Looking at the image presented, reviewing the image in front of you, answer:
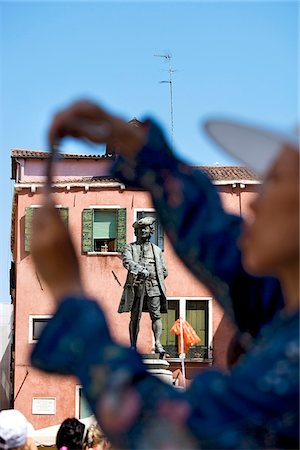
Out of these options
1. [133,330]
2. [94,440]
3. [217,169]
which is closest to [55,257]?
[94,440]

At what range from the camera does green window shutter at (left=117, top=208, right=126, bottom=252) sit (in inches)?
1028

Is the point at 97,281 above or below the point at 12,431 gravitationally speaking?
above

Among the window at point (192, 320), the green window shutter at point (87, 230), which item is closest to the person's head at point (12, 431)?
the window at point (192, 320)

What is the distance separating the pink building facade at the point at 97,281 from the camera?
83.4 ft

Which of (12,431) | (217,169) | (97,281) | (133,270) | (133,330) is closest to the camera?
(12,431)

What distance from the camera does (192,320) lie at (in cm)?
2575

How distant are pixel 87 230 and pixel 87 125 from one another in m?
24.8

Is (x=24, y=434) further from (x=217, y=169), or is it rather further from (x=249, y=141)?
(x=217, y=169)

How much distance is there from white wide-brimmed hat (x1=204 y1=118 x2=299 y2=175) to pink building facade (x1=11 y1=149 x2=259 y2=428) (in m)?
23.5

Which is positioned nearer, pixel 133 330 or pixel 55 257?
pixel 55 257

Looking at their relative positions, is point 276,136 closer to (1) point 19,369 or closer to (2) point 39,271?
(2) point 39,271

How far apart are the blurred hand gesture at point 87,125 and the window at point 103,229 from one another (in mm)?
24382

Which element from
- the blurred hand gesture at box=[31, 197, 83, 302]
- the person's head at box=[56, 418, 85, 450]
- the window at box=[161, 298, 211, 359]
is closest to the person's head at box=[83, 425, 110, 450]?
the person's head at box=[56, 418, 85, 450]

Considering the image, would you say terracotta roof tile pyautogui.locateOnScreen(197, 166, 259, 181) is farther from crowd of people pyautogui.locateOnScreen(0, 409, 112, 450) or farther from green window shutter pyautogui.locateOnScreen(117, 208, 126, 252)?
crowd of people pyautogui.locateOnScreen(0, 409, 112, 450)
